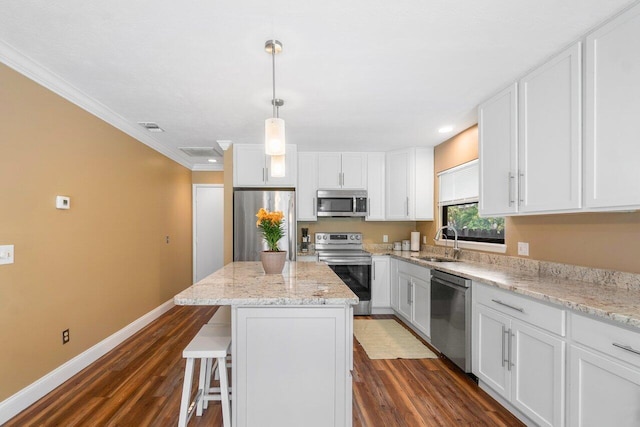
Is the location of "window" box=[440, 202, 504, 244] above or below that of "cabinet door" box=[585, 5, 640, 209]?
below

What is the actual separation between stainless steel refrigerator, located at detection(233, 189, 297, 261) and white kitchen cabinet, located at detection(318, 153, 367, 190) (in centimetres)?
70

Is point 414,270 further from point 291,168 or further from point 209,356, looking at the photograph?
point 209,356

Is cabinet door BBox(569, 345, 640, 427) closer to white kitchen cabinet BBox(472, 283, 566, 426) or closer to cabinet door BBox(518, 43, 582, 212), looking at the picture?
white kitchen cabinet BBox(472, 283, 566, 426)

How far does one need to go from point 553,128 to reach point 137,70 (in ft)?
9.36

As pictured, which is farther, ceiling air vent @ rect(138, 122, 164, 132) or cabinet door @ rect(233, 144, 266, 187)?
cabinet door @ rect(233, 144, 266, 187)

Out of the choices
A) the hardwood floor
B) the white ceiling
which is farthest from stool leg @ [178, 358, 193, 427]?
the white ceiling

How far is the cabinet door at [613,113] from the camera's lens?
1511mm

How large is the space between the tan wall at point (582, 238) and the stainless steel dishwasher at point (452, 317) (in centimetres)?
65

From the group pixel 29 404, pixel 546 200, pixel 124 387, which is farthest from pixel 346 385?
pixel 29 404

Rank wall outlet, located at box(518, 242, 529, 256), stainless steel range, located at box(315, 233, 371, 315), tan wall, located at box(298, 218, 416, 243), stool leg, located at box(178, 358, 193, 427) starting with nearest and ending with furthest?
1. stool leg, located at box(178, 358, 193, 427)
2. wall outlet, located at box(518, 242, 529, 256)
3. stainless steel range, located at box(315, 233, 371, 315)
4. tan wall, located at box(298, 218, 416, 243)

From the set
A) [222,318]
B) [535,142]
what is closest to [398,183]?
[535,142]

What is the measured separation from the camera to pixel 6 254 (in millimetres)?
1987

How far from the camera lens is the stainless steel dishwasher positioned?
2477 mm

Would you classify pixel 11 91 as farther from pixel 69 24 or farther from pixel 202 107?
pixel 202 107
